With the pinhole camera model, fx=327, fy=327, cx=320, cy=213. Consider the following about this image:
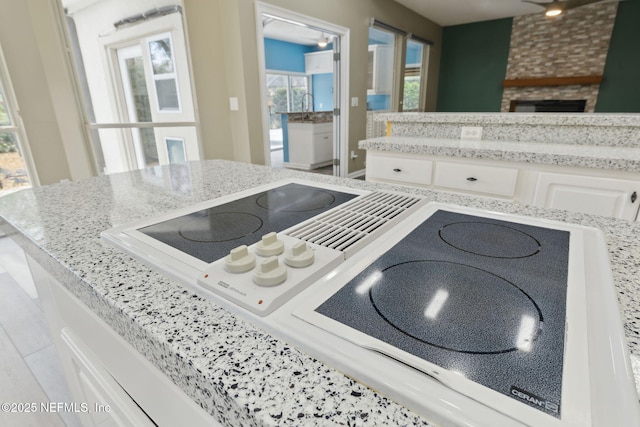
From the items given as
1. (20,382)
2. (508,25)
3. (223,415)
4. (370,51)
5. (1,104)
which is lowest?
(20,382)

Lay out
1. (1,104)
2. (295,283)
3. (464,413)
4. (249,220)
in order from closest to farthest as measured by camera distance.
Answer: (464,413) → (295,283) → (249,220) → (1,104)

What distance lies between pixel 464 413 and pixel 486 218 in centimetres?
55

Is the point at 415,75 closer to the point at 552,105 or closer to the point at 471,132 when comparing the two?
the point at 552,105

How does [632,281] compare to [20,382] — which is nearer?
[632,281]

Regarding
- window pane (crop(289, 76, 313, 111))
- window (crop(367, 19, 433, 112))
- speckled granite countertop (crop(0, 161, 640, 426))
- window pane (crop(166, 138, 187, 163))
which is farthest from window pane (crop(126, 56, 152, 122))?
window pane (crop(289, 76, 313, 111))

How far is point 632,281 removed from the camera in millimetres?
470

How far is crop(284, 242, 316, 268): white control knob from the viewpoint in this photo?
18.0 inches

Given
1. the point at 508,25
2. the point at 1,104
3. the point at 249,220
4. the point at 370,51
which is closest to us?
the point at 249,220

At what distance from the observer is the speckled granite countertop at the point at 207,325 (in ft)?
0.94

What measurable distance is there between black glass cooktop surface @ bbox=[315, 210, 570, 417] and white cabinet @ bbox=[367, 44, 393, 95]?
4732mm

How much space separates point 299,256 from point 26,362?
69.2 inches

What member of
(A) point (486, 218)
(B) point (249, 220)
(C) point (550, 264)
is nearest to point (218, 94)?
(B) point (249, 220)

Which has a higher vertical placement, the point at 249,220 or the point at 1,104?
the point at 1,104

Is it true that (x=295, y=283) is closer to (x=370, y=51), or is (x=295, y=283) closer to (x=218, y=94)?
(x=218, y=94)
